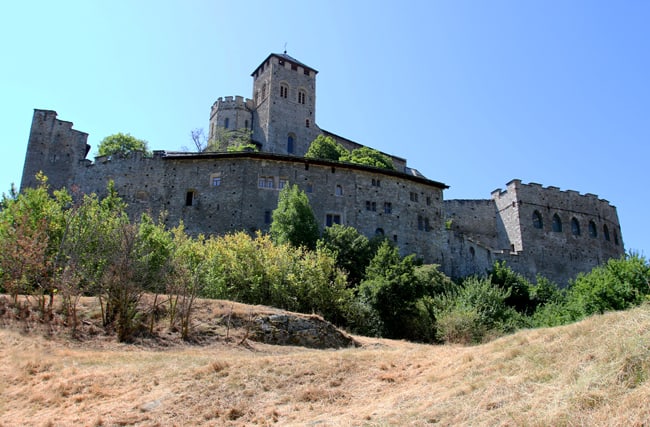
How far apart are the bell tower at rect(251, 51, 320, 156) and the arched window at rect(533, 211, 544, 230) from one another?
25806 mm

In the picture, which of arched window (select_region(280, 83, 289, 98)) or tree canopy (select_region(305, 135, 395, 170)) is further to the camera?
arched window (select_region(280, 83, 289, 98))

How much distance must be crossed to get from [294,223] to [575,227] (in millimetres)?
37348

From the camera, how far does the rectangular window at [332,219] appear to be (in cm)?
4356

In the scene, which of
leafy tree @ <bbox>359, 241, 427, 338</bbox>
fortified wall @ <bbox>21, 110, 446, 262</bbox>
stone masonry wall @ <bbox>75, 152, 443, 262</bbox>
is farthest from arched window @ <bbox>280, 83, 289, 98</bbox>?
leafy tree @ <bbox>359, 241, 427, 338</bbox>

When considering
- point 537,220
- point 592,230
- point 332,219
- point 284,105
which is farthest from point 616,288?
→ point 284,105

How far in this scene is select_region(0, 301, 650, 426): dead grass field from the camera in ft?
30.0

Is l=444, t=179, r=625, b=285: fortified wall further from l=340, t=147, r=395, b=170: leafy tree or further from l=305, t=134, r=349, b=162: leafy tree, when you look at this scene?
l=305, t=134, r=349, b=162: leafy tree

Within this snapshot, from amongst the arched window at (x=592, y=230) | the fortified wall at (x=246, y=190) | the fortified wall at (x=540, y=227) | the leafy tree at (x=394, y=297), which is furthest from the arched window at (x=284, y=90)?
the arched window at (x=592, y=230)

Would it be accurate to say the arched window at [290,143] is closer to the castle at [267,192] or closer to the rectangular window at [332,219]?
the castle at [267,192]

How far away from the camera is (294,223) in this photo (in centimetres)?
3816

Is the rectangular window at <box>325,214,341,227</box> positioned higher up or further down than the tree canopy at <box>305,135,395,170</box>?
further down

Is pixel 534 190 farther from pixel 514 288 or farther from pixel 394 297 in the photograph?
pixel 394 297

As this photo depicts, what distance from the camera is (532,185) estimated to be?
2373 inches

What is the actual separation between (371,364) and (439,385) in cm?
313
